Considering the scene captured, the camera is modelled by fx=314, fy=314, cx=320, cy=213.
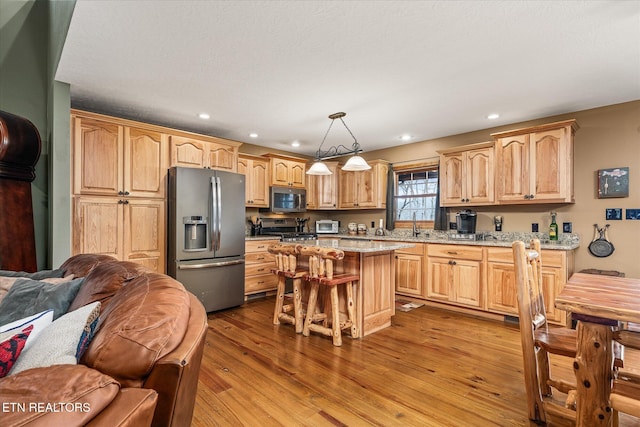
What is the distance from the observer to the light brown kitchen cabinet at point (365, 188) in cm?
550

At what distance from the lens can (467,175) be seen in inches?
174

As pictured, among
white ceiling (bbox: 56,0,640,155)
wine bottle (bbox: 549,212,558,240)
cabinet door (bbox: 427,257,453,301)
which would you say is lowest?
cabinet door (bbox: 427,257,453,301)

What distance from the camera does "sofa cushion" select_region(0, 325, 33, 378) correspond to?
828mm

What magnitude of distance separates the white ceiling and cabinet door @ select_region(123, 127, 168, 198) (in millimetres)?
350

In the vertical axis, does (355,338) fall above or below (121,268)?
below

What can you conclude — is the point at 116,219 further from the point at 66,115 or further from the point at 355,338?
the point at 355,338

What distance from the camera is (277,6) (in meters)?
1.94

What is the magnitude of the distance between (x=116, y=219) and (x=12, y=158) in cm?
101

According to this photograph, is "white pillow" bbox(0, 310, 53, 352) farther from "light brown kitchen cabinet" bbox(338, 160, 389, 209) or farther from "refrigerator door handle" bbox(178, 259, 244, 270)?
"light brown kitchen cabinet" bbox(338, 160, 389, 209)

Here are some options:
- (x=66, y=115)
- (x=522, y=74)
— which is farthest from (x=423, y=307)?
(x=66, y=115)

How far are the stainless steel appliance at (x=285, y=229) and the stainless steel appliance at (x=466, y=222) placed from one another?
238 centimetres

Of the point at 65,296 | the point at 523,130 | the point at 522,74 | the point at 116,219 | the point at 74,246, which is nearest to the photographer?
the point at 65,296

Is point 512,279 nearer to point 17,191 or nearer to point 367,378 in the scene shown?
point 367,378

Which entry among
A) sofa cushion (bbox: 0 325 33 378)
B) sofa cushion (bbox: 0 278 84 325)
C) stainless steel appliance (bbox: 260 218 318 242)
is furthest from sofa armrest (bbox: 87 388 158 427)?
stainless steel appliance (bbox: 260 218 318 242)
